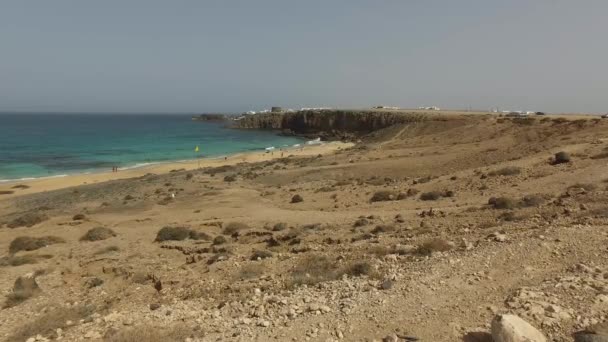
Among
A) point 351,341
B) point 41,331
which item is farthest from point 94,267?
point 351,341

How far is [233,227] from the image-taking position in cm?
1991

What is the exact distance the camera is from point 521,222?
1392 centimetres

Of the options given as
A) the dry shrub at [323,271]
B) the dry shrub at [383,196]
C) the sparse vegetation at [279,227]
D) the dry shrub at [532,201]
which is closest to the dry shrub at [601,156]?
the dry shrub at [532,201]

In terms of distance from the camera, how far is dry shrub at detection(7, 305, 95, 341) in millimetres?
9164

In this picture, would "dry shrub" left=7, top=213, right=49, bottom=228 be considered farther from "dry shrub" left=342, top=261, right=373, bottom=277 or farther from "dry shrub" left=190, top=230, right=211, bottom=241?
"dry shrub" left=342, top=261, right=373, bottom=277

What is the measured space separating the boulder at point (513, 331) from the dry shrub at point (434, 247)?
437 cm

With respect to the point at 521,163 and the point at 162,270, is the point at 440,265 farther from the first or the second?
the point at 521,163

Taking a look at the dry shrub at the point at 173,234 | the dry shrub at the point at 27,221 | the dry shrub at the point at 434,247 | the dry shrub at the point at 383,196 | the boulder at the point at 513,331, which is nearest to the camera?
the boulder at the point at 513,331

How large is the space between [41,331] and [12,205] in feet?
99.1

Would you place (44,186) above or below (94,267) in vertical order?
below

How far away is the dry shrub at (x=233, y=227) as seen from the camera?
19453 millimetres

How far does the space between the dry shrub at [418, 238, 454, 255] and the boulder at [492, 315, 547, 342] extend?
437 cm

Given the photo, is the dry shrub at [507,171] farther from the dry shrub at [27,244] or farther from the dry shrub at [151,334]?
the dry shrub at [27,244]

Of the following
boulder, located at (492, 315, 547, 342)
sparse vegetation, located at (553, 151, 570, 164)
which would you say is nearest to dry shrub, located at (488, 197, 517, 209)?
sparse vegetation, located at (553, 151, 570, 164)
